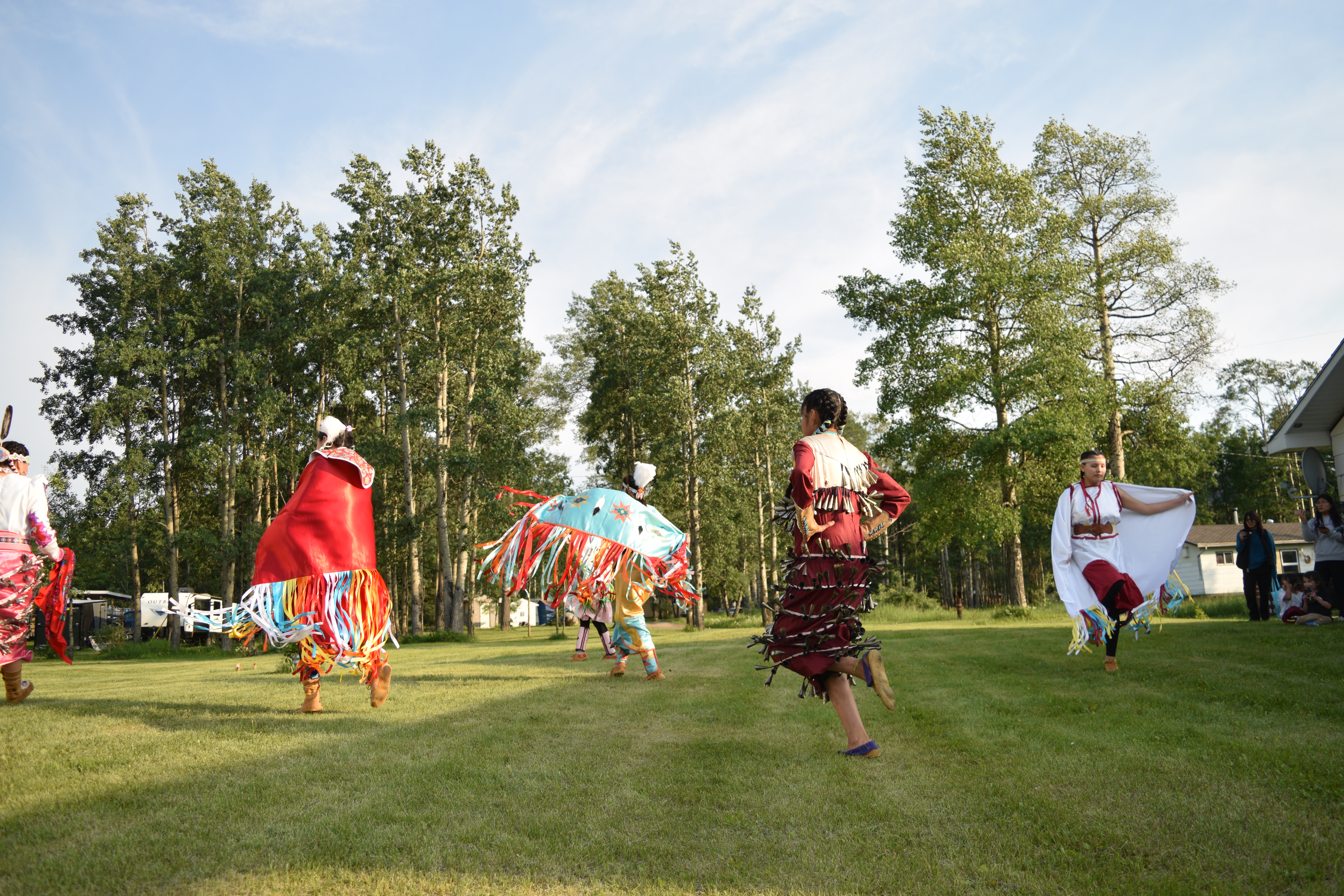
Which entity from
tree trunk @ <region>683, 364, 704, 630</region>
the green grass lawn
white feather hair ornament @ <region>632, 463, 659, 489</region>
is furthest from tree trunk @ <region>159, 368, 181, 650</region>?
white feather hair ornament @ <region>632, 463, 659, 489</region>

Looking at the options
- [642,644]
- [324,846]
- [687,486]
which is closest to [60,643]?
[642,644]

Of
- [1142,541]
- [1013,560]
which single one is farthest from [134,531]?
[1142,541]

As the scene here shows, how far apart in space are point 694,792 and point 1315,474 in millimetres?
13125

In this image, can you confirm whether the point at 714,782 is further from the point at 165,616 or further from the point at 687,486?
the point at 165,616

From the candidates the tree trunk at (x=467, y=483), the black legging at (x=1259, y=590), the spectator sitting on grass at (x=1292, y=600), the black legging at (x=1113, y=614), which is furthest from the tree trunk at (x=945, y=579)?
the black legging at (x=1113, y=614)

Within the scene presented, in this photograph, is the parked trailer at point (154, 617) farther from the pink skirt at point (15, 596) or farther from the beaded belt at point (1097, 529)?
the beaded belt at point (1097, 529)

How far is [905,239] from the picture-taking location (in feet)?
72.6

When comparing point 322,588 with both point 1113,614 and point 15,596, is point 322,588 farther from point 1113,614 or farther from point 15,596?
point 1113,614

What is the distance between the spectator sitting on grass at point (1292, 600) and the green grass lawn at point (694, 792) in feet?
18.3

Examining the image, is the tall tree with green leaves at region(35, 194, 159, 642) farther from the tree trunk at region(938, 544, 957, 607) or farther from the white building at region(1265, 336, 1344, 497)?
the tree trunk at region(938, 544, 957, 607)

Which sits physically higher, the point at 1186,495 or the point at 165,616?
the point at 1186,495

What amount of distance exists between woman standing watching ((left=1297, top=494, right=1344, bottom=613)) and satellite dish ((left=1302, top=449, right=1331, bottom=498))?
68.2 inches

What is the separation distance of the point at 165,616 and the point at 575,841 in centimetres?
3047

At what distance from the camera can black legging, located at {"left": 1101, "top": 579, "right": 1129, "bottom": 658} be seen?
6594mm
